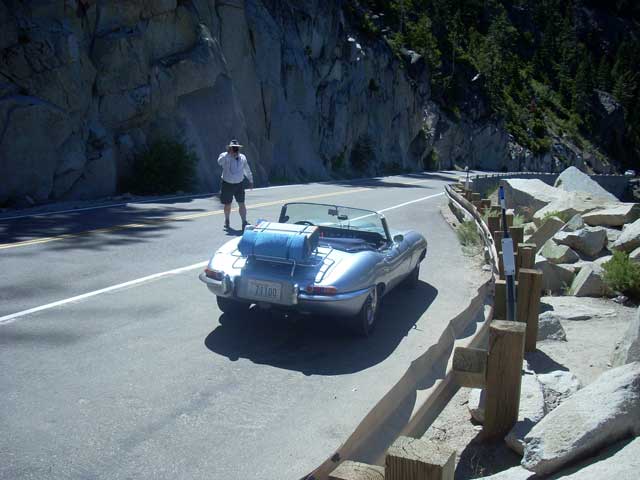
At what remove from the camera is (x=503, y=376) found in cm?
452

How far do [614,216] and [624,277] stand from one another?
6395mm

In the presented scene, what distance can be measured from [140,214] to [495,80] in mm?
64348

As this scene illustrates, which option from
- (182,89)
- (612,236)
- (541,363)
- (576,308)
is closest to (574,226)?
(612,236)

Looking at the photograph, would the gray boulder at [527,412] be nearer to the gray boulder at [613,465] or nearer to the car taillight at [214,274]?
the gray boulder at [613,465]

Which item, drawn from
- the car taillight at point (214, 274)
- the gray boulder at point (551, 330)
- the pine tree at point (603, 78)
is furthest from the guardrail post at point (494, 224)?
the pine tree at point (603, 78)

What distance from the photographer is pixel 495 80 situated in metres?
72.8

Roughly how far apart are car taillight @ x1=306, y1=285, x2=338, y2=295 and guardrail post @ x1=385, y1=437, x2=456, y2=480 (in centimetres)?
353

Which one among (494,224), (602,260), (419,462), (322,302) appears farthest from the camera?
(602,260)

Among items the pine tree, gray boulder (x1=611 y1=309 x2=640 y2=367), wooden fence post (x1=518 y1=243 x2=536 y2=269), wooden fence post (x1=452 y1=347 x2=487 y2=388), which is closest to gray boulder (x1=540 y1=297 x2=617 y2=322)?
wooden fence post (x1=518 y1=243 x2=536 y2=269)

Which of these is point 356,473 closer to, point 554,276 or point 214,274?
point 214,274

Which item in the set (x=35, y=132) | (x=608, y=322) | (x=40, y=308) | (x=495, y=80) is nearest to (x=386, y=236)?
(x=608, y=322)

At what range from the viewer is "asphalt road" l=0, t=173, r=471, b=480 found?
4.19 meters

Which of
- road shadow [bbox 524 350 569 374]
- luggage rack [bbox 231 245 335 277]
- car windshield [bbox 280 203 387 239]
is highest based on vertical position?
car windshield [bbox 280 203 387 239]

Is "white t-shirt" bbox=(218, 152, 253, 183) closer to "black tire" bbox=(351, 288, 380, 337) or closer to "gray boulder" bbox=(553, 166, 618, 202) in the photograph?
"black tire" bbox=(351, 288, 380, 337)
